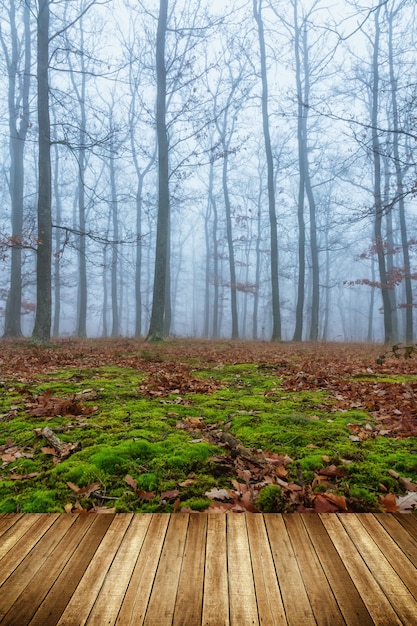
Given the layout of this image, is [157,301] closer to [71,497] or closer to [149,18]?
[71,497]

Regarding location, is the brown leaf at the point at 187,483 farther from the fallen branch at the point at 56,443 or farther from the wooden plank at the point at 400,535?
the wooden plank at the point at 400,535

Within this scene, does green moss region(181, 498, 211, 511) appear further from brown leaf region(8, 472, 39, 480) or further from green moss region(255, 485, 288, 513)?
brown leaf region(8, 472, 39, 480)

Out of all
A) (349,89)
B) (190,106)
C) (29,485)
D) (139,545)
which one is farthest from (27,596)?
(349,89)

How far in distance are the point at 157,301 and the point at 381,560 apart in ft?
34.0

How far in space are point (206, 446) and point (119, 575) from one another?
4.25 ft

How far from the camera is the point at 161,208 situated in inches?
477

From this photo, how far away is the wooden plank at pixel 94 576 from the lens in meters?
1.32

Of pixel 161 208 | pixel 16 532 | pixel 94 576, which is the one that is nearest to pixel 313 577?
pixel 94 576

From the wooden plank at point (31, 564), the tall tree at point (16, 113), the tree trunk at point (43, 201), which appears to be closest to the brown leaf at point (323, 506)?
the wooden plank at point (31, 564)

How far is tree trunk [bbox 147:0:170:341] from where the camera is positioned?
1162 centimetres

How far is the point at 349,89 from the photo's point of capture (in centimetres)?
1577

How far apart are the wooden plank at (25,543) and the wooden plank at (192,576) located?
2.61ft

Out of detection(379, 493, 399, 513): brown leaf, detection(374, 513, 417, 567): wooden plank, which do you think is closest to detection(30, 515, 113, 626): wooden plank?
detection(374, 513, 417, 567): wooden plank

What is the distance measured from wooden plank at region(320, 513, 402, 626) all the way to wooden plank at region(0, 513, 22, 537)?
5.84 feet
